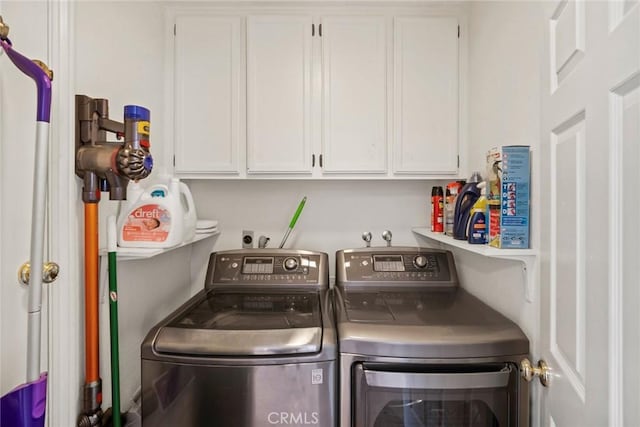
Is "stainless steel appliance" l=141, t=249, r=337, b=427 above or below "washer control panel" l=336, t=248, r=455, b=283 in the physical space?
below

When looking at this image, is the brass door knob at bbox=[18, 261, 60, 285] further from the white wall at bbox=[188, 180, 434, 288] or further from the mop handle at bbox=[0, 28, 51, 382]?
the white wall at bbox=[188, 180, 434, 288]

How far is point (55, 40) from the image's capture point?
0.93 m

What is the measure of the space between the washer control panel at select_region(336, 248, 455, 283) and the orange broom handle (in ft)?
3.60

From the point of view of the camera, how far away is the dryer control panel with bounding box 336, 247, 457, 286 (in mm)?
1667

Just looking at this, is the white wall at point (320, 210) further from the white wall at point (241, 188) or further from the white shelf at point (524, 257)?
the white shelf at point (524, 257)

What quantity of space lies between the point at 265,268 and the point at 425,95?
51.4 inches

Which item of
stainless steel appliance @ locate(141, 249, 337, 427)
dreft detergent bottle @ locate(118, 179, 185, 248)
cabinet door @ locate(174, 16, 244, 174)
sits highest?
cabinet door @ locate(174, 16, 244, 174)

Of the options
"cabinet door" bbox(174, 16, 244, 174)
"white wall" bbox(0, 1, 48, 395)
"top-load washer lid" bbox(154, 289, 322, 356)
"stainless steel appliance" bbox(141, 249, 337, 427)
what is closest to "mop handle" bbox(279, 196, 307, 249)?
"cabinet door" bbox(174, 16, 244, 174)

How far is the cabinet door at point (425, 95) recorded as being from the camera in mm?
1698

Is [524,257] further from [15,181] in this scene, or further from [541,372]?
[15,181]

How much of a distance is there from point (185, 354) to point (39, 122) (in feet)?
2.60

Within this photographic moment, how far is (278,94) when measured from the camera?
1.70 metres

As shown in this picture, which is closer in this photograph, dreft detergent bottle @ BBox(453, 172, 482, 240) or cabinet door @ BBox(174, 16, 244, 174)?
dreft detergent bottle @ BBox(453, 172, 482, 240)

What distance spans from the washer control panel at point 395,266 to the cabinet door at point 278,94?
0.59 meters
